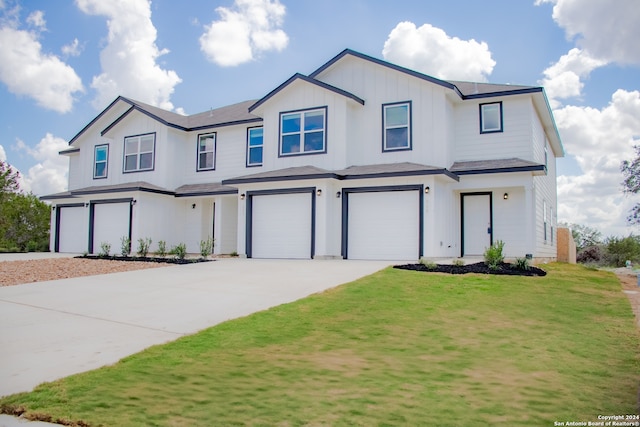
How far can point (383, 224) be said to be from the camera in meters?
17.7

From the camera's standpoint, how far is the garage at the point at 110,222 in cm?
2292

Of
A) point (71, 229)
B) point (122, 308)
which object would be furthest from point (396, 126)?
point (71, 229)

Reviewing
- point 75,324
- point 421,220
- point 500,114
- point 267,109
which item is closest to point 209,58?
point 267,109

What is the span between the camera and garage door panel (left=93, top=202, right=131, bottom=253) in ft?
75.3

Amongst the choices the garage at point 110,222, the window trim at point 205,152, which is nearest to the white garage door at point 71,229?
the garage at point 110,222

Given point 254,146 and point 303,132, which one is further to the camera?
point 254,146

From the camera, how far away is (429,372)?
208 inches

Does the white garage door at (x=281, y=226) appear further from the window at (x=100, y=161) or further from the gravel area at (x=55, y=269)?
the window at (x=100, y=161)

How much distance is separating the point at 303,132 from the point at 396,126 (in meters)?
3.61

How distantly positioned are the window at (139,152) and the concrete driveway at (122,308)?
34.9 feet

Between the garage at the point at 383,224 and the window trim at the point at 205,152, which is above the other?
the window trim at the point at 205,152

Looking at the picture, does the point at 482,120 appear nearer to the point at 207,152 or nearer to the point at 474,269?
the point at 474,269

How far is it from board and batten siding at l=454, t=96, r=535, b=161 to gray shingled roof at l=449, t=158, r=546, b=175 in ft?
1.35

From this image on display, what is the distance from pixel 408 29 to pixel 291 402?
17220 mm
